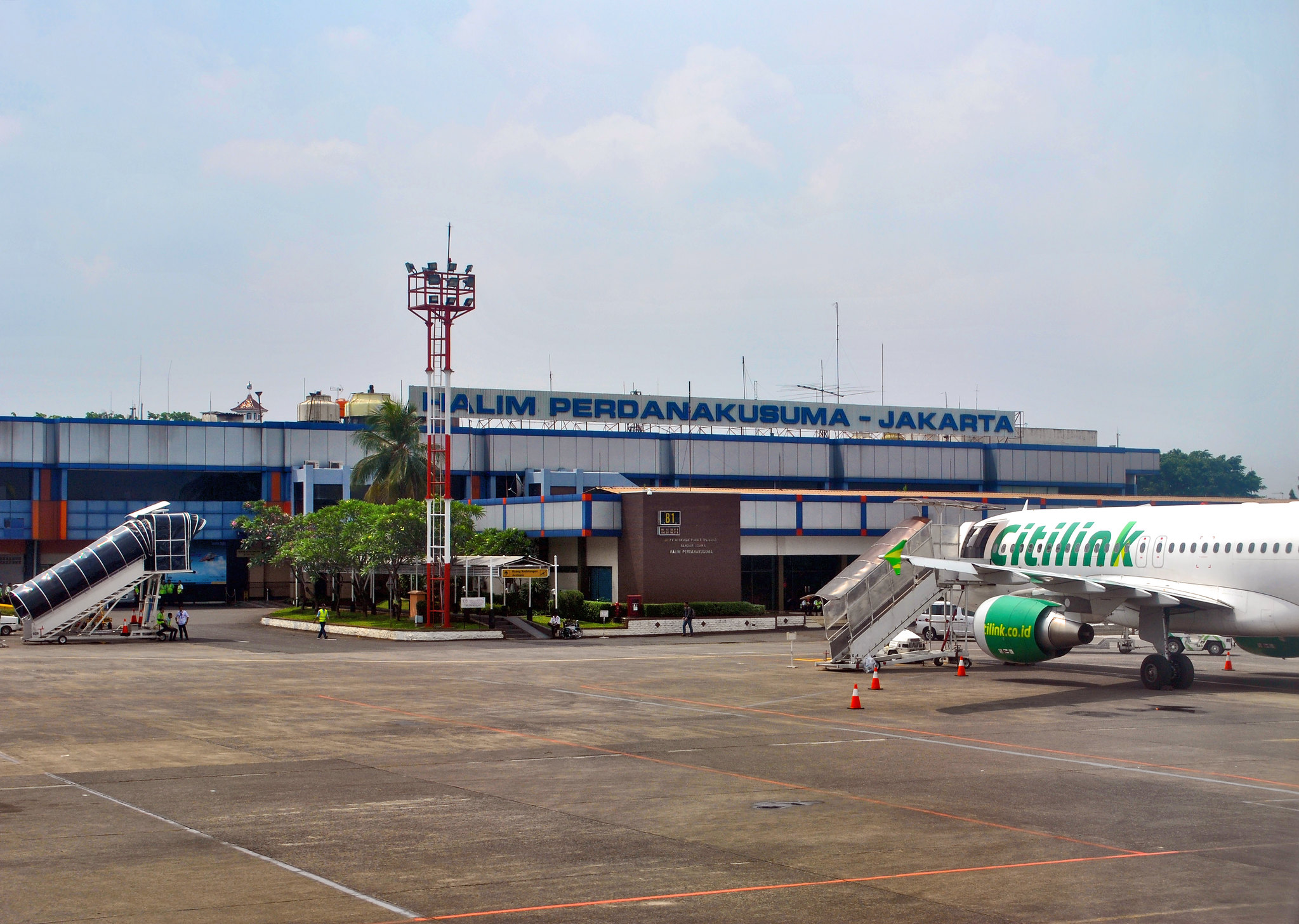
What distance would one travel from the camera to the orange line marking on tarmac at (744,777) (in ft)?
50.8

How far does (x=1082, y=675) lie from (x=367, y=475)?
5481 centimetres

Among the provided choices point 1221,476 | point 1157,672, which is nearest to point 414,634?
point 1157,672

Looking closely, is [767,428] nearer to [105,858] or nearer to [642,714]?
[642,714]

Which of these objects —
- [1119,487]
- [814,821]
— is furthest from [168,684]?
[1119,487]

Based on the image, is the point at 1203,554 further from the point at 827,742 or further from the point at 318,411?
the point at 318,411

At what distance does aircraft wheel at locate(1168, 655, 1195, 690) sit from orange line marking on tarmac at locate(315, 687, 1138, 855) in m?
16.3

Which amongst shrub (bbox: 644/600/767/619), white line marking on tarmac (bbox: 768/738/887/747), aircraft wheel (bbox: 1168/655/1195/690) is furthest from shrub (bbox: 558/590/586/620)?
white line marking on tarmac (bbox: 768/738/887/747)

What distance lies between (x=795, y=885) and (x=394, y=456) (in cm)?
6867

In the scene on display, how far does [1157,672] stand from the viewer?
31.8m

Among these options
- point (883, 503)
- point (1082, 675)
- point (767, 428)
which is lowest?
point (1082, 675)

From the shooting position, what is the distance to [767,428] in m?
99.0

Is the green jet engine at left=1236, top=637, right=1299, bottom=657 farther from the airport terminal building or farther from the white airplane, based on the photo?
the airport terminal building

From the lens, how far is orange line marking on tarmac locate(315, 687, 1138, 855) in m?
15.5

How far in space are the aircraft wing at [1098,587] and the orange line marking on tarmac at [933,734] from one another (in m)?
5.23
